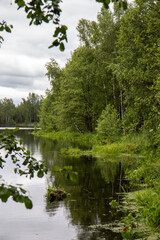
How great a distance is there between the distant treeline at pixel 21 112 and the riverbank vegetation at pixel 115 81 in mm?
90176

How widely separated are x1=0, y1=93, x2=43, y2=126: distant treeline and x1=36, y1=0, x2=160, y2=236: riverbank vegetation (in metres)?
90.2

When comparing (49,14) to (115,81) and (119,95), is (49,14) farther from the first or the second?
(115,81)

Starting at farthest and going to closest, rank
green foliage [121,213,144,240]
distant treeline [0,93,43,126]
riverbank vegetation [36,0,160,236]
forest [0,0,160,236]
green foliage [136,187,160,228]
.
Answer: distant treeline [0,93,43,126], riverbank vegetation [36,0,160,236], forest [0,0,160,236], green foliage [136,187,160,228], green foliage [121,213,144,240]

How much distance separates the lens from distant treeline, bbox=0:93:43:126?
136000mm

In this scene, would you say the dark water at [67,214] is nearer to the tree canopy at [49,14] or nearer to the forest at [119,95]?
the forest at [119,95]

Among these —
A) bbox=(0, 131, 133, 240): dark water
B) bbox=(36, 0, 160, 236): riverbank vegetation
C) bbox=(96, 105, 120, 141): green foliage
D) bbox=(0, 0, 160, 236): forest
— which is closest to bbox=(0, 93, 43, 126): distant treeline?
bbox=(0, 0, 160, 236): forest

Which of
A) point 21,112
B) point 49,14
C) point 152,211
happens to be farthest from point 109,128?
point 21,112

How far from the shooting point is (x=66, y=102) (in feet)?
116

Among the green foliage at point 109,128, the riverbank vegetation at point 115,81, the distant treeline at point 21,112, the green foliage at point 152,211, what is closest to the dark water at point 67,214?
the green foliage at point 152,211

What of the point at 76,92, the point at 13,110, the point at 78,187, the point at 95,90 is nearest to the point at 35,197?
the point at 78,187

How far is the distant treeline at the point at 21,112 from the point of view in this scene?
446ft

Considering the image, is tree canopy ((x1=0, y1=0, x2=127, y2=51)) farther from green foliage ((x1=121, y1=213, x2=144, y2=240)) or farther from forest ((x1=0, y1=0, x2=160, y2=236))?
green foliage ((x1=121, y1=213, x2=144, y2=240))

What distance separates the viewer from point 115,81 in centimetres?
3466

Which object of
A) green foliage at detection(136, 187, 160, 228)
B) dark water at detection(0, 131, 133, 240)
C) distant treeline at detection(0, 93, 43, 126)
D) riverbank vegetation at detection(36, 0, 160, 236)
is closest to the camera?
green foliage at detection(136, 187, 160, 228)
